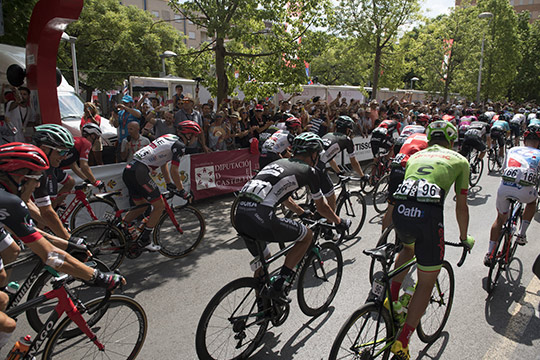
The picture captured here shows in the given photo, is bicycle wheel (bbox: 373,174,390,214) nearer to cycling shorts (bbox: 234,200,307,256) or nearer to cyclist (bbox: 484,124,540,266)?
cyclist (bbox: 484,124,540,266)

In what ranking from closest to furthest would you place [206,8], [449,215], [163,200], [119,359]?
[119,359] → [163,200] → [449,215] → [206,8]

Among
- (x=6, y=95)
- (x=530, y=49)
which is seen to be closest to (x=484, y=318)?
(x=6, y=95)

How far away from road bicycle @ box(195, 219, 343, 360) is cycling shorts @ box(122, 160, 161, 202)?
248cm

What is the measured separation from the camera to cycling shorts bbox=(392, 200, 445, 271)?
3.13 meters

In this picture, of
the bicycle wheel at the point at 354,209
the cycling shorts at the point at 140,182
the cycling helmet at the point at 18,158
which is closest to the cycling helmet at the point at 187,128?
the cycling shorts at the point at 140,182

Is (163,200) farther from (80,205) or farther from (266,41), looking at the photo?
(266,41)

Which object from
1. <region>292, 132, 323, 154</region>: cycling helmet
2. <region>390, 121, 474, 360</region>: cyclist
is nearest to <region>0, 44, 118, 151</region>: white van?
<region>292, 132, 323, 154</region>: cycling helmet

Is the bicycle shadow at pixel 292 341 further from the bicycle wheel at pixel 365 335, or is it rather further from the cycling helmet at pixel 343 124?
the cycling helmet at pixel 343 124

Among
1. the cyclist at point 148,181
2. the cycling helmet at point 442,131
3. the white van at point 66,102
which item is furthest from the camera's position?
the white van at point 66,102

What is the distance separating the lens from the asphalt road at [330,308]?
145 inches

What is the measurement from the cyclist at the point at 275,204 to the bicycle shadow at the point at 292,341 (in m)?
0.50

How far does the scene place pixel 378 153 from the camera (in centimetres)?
933

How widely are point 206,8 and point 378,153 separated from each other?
5.90 meters

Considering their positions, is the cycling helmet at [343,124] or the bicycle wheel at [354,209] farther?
the cycling helmet at [343,124]
